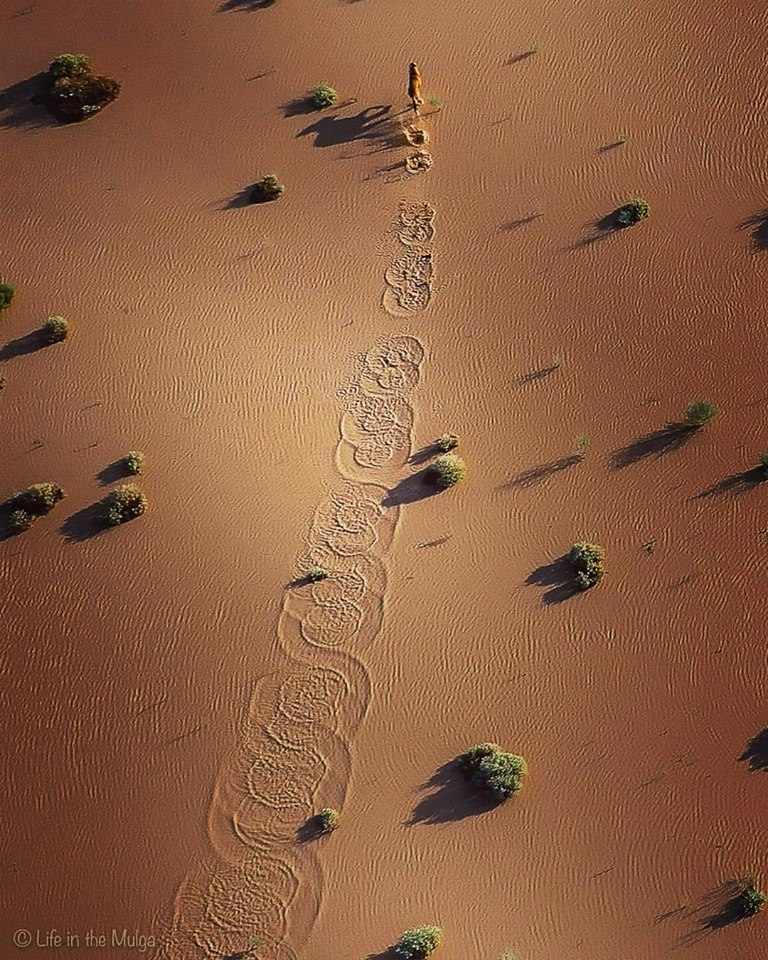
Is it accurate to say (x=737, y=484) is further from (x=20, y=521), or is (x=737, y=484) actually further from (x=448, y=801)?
(x=20, y=521)

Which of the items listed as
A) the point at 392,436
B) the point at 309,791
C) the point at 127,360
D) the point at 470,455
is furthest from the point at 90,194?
the point at 309,791

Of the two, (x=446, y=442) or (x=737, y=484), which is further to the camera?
(x=737, y=484)

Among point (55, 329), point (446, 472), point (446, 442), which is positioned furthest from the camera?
point (55, 329)

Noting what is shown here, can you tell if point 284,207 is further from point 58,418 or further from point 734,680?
point 734,680

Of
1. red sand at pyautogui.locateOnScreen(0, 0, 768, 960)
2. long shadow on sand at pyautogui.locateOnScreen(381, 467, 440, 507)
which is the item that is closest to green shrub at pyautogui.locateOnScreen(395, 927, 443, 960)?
red sand at pyautogui.locateOnScreen(0, 0, 768, 960)

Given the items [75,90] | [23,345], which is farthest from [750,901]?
[75,90]

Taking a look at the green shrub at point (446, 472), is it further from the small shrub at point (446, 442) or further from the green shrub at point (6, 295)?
the green shrub at point (6, 295)
